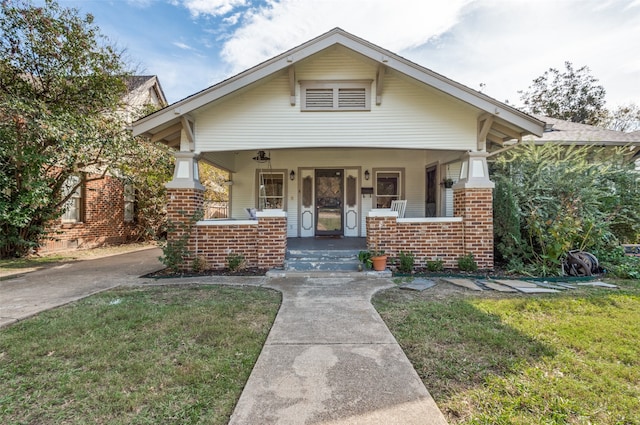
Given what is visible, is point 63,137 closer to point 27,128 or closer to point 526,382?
point 27,128

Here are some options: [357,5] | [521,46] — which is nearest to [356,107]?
[357,5]

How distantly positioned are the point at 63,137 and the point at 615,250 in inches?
511

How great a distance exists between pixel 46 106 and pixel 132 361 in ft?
26.1

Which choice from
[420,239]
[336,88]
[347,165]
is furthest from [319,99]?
[420,239]

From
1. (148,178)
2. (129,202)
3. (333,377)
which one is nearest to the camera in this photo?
(333,377)

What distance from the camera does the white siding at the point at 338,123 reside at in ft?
21.1

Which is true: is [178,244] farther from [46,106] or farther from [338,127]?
[46,106]

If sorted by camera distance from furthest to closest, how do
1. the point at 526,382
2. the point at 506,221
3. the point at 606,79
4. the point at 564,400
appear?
the point at 606,79
the point at 506,221
the point at 526,382
the point at 564,400

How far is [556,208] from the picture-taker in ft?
21.0

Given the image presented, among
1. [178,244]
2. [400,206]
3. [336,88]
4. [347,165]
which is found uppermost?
[336,88]

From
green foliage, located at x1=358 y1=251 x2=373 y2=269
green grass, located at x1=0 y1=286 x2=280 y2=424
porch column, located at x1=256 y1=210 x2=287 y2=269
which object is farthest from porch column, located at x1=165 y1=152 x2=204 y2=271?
green foliage, located at x1=358 y1=251 x2=373 y2=269

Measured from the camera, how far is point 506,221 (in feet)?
20.6

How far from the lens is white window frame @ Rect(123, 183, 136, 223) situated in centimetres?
1195

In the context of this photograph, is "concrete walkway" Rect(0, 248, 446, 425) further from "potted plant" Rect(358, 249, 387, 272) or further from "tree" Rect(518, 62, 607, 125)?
"tree" Rect(518, 62, 607, 125)
